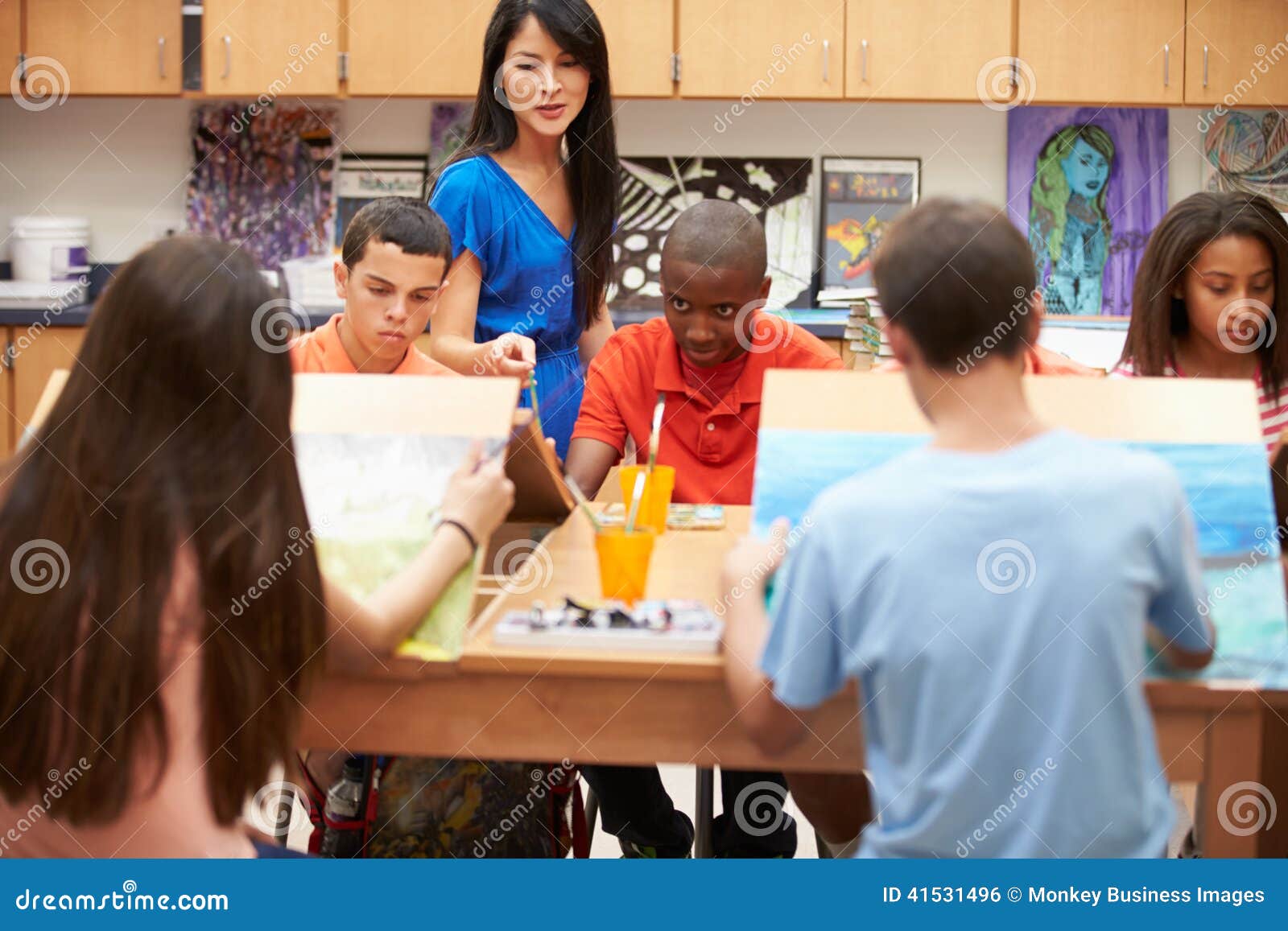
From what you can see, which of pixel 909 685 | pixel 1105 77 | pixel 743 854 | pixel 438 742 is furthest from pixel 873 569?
pixel 1105 77

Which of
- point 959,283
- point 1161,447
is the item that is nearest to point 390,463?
point 959,283

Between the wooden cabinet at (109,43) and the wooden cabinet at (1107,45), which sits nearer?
the wooden cabinet at (1107,45)

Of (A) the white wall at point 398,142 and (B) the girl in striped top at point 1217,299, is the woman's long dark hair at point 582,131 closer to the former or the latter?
(B) the girl in striped top at point 1217,299

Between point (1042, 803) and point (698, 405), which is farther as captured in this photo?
point (698, 405)

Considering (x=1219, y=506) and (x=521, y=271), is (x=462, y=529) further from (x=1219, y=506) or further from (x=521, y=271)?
(x=521, y=271)

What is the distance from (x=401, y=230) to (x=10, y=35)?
2.73 m

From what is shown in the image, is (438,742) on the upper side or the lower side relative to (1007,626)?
lower

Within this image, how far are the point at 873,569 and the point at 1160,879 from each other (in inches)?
14.0

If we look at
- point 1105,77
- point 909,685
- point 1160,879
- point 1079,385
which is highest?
point 1105,77

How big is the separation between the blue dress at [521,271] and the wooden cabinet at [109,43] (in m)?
2.15

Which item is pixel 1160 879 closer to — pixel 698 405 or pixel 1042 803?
pixel 1042 803

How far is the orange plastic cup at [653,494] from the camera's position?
5.56 feet

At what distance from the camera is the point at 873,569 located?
3.41 ft

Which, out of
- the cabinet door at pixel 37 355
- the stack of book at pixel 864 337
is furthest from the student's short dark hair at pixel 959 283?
the cabinet door at pixel 37 355
